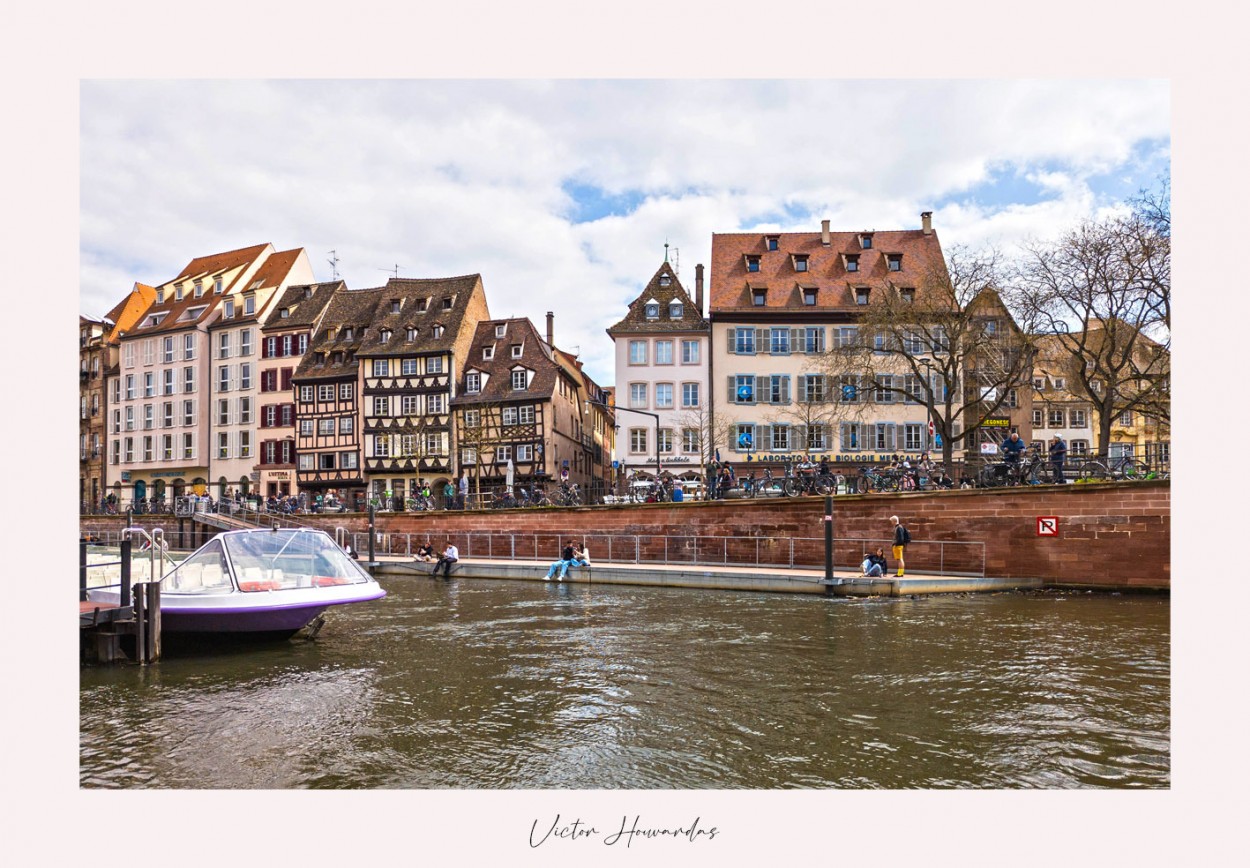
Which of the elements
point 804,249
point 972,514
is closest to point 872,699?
point 972,514

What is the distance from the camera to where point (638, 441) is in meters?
46.8

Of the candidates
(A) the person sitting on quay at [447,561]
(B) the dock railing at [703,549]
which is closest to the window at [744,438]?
(B) the dock railing at [703,549]

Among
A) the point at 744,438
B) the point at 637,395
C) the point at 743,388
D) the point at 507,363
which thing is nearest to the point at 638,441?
the point at 637,395

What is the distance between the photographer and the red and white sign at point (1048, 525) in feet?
79.6

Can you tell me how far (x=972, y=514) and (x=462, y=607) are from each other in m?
14.0

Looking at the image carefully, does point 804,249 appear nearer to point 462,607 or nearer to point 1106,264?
point 1106,264

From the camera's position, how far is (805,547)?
28406 millimetres

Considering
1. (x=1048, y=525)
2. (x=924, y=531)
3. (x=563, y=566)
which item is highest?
(x=1048, y=525)

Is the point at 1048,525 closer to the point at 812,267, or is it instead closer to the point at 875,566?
the point at 875,566

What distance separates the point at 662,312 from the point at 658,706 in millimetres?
38050

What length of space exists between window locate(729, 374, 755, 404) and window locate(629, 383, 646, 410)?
441 cm

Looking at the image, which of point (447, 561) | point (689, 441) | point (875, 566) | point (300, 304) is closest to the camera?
point (875, 566)

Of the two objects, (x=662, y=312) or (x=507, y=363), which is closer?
(x=662, y=312)

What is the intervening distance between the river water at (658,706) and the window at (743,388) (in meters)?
27.3
